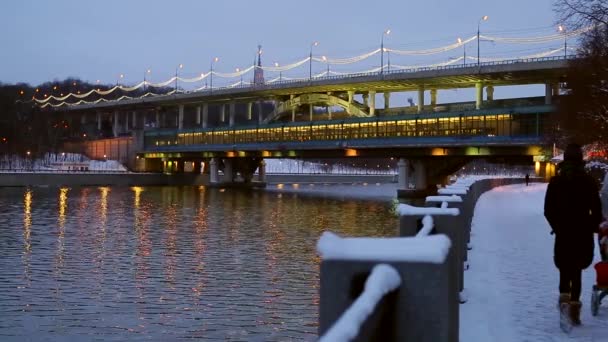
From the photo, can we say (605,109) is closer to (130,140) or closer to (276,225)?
(276,225)

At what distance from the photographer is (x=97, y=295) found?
53.3ft

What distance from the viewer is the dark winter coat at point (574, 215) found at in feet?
29.4

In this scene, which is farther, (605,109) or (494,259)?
(605,109)

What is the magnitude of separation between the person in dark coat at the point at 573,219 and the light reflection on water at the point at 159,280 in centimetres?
484

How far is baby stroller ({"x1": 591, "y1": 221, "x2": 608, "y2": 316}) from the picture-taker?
9.27 metres

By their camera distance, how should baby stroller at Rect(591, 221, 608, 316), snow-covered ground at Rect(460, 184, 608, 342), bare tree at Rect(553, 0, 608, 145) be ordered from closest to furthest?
snow-covered ground at Rect(460, 184, 608, 342), baby stroller at Rect(591, 221, 608, 316), bare tree at Rect(553, 0, 608, 145)

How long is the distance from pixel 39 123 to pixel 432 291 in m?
153

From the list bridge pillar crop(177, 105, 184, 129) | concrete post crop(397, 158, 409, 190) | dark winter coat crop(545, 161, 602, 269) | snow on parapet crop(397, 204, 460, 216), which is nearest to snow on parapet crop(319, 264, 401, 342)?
snow on parapet crop(397, 204, 460, 216)

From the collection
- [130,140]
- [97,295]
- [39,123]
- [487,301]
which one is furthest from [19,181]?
[487,301]

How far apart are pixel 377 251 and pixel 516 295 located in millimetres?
7689

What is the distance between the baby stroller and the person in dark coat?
382 mm

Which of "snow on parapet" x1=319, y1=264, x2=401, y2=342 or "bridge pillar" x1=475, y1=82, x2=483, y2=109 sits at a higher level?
"bridge pillar" x1=475, y1=82, x2=483, y2=109

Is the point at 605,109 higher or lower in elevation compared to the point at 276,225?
higher

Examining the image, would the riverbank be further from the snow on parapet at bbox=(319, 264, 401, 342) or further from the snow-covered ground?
the snow on parapet at bbox=(319, 264, 401, 342)
